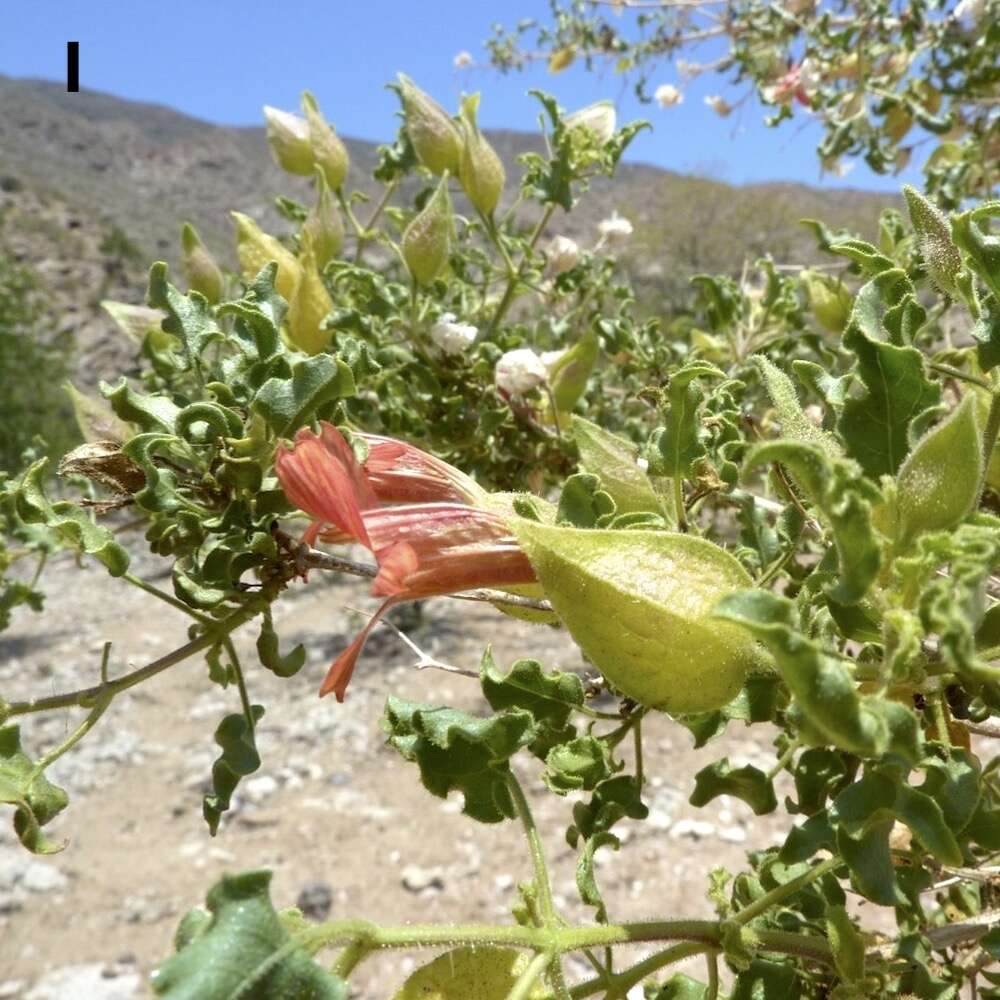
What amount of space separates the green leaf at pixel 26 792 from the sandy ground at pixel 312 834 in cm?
237

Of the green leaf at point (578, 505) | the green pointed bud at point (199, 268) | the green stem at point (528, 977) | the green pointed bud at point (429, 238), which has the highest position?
the green pointed bud at point (429, 238)

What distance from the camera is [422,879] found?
379cm

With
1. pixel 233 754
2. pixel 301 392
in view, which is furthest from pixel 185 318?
pixel 233 754

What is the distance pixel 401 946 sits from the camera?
400mm

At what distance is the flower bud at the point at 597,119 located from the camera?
99cm

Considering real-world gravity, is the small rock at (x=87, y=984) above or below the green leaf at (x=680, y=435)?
below

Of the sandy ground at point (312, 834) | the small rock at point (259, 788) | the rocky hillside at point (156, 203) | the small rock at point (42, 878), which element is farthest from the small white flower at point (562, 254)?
the small rock at point (259, 788)

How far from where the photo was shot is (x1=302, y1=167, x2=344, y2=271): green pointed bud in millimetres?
915

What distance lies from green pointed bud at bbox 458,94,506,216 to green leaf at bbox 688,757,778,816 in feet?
1.98

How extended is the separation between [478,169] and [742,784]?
65cm

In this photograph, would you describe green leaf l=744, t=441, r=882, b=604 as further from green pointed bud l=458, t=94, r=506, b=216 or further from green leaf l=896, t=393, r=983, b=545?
green pointed bud l=458, t=94, r=506, b=216

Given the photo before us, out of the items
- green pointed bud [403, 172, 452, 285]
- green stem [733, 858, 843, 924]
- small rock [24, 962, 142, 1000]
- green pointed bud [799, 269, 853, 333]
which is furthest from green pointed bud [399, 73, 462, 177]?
small rock [24, 962, 142, 1000]

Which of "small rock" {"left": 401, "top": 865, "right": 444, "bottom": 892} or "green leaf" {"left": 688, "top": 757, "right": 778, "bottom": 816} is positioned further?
"small rock" {"left": 401, "top": 865, "right": 444, "bottom": 892}

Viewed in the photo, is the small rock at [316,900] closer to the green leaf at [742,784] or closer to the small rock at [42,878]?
the small rock at [42,878]
